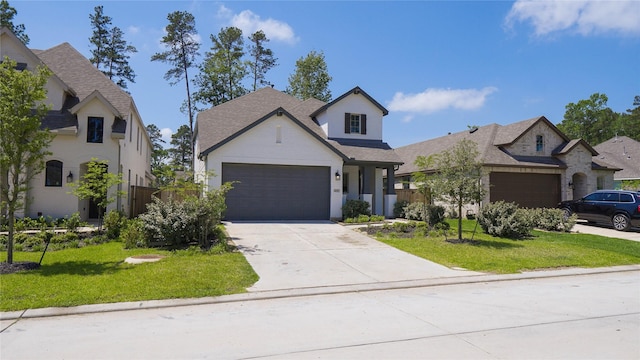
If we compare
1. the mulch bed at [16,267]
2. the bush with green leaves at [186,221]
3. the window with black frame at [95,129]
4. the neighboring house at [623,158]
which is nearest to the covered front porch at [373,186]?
the bush with green leaves at [186,221]

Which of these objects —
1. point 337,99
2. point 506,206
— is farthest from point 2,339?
point 337,99

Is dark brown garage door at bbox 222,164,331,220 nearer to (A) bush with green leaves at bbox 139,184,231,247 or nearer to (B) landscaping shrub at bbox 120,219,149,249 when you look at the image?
(A) bush with green leaves at bbox 139,184,231,247

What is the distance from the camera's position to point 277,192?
61.8 feet

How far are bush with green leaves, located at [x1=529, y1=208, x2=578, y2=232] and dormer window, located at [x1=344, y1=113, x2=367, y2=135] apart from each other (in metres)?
10.0

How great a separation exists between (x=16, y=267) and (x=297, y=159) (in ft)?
40.6

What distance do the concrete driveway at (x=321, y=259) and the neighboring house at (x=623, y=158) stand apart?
1121 inches

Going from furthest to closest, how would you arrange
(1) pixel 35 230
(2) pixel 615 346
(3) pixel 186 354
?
1. (1) pixel 35 230
2. (2) pixel 615 346
3. (3) pixel 186 354

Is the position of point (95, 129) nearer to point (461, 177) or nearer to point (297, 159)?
point (297, 159)

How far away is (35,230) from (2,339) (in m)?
11.3

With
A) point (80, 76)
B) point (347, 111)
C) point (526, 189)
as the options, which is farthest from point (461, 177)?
point (80, 76)

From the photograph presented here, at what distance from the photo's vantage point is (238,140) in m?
18.2

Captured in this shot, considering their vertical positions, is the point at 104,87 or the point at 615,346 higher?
the point at 104,87

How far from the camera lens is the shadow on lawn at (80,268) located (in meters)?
8.53

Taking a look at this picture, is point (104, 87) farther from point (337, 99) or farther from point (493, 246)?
point (493, 246)
